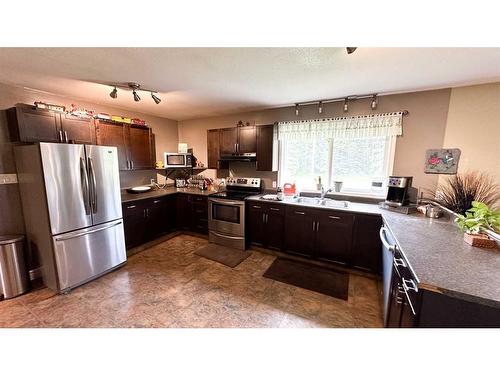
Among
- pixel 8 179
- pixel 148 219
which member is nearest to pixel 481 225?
pixel 148 219

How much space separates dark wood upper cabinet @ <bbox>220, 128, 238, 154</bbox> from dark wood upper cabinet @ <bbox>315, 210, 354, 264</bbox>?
188 cm

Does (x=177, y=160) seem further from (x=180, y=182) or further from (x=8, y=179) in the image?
(x=8, y=179)

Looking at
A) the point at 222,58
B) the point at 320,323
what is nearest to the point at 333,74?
the point at 222,58

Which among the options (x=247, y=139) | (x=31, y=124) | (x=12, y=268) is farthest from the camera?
(x=247, y=139)

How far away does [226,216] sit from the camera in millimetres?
3227

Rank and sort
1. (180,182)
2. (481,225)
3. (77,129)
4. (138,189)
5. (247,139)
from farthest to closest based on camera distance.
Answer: (180,182) → (138,189) → (247,139) → (77,129) → (481,225)

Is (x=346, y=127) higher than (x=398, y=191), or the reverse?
(x=346, y=127)

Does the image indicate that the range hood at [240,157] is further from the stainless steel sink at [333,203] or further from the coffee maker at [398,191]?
the coffee maker at [398,191]

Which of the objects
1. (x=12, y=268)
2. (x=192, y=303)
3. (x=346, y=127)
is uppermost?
(x=346, y=127)

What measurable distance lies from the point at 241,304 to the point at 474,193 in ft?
9.14

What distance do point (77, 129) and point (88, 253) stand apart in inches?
65.1

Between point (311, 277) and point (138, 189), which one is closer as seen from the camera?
point (311, 277)
